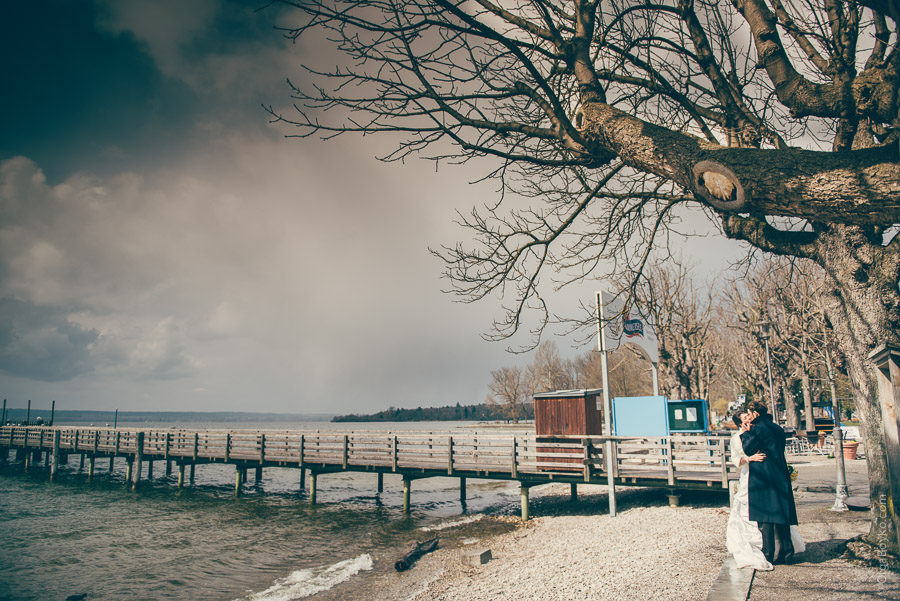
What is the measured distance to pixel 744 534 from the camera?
6.53 m

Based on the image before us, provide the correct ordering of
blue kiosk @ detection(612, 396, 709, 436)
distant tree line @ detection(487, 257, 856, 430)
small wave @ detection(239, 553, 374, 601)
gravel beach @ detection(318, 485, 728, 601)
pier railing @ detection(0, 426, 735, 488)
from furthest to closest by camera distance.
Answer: distant tree line @ detection(487, 257, 856, 430) → blue kiosk @ detection(612, 396, 709, 436) → pier railing @ detection(0, 426, 735, 488) → small wave @ detection(239, 553, 374, 601) → gravel beach @ detection(318, 485, 728, 601)

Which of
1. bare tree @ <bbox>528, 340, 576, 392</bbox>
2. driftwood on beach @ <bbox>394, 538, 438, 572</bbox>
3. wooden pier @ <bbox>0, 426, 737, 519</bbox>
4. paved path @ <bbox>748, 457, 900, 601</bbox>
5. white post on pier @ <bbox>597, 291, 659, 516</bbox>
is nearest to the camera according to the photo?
paved path @ <bbox>748, 457, 900, 601</bbox>

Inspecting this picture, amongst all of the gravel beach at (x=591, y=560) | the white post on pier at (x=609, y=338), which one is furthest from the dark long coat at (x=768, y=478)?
the white post on pier at (x=609, y=338)

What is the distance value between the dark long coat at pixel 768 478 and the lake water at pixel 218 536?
23.4ft

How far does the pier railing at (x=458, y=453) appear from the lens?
14.2m

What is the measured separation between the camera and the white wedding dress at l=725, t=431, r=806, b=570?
632cm

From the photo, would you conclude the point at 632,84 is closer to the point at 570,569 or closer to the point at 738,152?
the point at 738,152

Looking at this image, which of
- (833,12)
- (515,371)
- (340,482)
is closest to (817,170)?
(833,12)

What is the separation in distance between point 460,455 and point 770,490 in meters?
12.9

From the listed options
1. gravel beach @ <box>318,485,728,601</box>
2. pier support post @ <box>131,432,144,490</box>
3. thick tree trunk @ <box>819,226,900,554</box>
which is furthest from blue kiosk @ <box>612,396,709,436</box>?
pier support post @ <box>131,432,144,490</box>

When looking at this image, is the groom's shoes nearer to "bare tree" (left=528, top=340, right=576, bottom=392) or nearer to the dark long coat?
the dark long coat

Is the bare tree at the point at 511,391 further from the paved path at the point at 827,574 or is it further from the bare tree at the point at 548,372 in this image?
the paved path at the point at 827,574

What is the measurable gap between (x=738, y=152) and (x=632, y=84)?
12.6 ft

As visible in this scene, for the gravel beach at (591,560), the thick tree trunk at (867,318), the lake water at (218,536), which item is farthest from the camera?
the lake water at (218,536)
